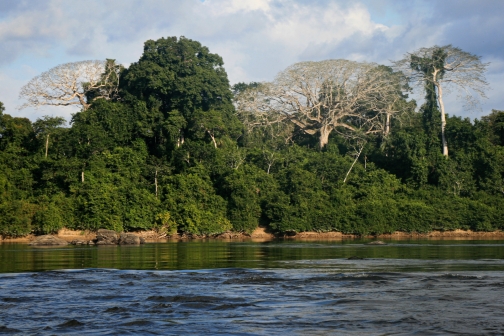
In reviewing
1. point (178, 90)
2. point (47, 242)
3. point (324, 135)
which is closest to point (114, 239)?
point (47, 242)

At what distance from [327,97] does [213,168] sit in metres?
14.0

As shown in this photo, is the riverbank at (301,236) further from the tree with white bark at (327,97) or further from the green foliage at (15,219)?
the tree with white bark at (327,97)

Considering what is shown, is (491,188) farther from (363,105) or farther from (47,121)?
(47,121)

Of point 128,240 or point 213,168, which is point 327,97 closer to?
point 213,168

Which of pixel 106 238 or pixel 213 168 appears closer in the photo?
pixel 106 238

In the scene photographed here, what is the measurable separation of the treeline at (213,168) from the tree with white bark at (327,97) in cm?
63

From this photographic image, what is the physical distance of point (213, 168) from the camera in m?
53.8

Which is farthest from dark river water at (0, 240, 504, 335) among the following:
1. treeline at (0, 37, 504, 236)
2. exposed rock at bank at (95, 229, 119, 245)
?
treeline at (0, 37, 504, 236)

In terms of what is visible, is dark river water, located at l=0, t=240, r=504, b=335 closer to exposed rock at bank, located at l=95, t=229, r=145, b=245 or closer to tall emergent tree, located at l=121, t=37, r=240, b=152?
exposed rock at bank, located at l=95, t=229, r=145, b=245

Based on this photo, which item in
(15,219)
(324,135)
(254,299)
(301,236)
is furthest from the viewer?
(324,135)

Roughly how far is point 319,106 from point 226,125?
383 inches

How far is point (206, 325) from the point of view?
37.0 ft

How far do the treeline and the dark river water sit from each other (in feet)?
85.7

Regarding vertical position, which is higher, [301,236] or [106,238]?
[106,238]
